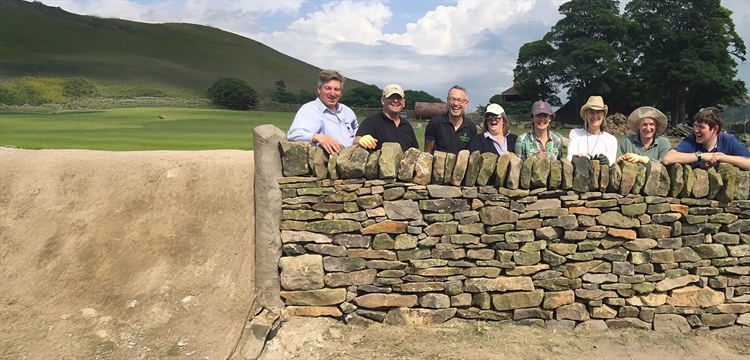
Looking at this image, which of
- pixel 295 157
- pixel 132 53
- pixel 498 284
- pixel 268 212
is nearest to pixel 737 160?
pixel 498 284

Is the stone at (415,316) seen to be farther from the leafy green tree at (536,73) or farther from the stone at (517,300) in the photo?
the leafy green tree at (536,73)

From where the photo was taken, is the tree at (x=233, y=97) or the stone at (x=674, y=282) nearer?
the stone at (x=674, y=282)

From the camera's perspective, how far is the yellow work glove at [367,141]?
196 inches

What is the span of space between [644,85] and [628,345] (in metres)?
42.1

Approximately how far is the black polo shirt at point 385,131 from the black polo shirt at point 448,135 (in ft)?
0.81

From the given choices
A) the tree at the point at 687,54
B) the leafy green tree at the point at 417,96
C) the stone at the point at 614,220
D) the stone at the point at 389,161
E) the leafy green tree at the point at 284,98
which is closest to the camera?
the stone at the point at 389,161

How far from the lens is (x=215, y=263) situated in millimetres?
5668

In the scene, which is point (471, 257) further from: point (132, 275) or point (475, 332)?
point (132, 275)

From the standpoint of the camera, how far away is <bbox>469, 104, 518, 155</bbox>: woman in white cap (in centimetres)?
523

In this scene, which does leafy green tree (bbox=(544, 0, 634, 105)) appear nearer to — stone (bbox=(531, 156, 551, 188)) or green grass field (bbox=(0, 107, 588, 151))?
green grass field (bbox=(0, 107, 588, 151))

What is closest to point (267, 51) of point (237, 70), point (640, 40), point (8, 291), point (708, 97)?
point (237, 70)

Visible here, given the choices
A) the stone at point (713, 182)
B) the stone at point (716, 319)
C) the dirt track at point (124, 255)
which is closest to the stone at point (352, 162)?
the dirt track at point (124, 255)

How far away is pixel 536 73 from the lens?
42188 millimetres

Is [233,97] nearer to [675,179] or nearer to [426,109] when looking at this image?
[426,109]
